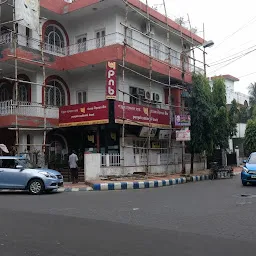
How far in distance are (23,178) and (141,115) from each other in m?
8.27

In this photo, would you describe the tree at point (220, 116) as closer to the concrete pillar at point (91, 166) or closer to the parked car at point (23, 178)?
the concrete pillar at point (91, 166)

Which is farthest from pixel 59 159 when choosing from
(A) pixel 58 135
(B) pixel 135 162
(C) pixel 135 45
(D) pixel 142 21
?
(D) pixel 142 21

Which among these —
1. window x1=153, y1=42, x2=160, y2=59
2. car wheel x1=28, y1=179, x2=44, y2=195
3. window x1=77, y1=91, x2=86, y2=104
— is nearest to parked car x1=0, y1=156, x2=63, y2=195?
car wheel x1=28, y1=179, x2=44, y2=195

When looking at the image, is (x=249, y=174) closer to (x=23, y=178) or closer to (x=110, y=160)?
(x=110, y=160)

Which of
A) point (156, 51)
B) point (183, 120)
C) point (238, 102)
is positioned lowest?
point (183, 120)

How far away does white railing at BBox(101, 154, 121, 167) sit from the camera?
17.7 m

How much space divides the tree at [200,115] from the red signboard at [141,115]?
1625mm

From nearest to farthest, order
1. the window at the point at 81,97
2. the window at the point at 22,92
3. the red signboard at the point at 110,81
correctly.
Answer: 1. the red signboard at the point at 110,81
2. the window at the point at 22,92
3. the window at the point at 81,97

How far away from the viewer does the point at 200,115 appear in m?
21.5

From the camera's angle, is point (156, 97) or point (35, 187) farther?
point (156, 97)

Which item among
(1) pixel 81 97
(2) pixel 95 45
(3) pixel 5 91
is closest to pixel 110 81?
(2) pixel 95 45

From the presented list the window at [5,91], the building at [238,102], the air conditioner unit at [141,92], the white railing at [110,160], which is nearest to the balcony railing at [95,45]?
the air conditioner unit at [141,92]

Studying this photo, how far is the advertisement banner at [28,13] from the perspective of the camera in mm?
17734

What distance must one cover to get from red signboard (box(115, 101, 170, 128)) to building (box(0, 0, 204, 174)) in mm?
54
